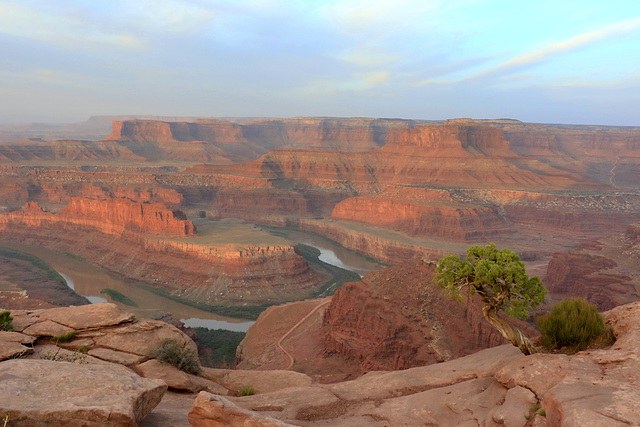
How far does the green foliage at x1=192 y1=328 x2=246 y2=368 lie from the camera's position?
125 feet

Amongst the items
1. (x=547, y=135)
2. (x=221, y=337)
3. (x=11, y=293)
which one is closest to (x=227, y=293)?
(x=221, y=337)

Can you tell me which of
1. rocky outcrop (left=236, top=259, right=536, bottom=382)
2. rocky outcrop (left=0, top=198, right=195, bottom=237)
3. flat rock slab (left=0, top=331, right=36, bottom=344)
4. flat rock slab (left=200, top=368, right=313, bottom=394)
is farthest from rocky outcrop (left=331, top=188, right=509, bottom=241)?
flat rock slab (left=0, top=331, right=36, bottom=344)

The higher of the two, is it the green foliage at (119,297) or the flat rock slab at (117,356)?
the flat rock slab at (117,356)

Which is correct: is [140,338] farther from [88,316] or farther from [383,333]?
[383,333]

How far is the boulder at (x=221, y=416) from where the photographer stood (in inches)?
353

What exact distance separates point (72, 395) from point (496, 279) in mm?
11890

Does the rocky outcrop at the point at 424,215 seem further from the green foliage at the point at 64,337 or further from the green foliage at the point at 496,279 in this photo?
the green foliage at the point at 64,337

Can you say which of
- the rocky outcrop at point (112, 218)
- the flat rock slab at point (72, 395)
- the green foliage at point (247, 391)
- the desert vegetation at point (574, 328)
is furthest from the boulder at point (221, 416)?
the rocky outcrop at point (112, 218)

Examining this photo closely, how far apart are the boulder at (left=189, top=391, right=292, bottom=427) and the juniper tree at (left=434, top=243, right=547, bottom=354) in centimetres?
785

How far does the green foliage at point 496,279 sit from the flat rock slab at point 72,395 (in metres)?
9.42

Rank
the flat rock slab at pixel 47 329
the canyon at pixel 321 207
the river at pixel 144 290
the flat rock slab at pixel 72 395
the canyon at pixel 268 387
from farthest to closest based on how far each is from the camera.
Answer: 1. the canyon at pixel 321 207
2. the river at pixel 144 290
3. the flat rock slab at pixel 47 329
4. the canyon at pixel 268 387
5. the flat rock slab at pixel 72 395

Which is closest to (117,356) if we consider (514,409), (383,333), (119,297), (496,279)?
(514,409)

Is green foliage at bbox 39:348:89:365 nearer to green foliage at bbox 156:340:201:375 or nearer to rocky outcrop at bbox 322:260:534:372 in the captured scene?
green foliage at bbox 156:340:201:375

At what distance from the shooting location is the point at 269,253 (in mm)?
64562
